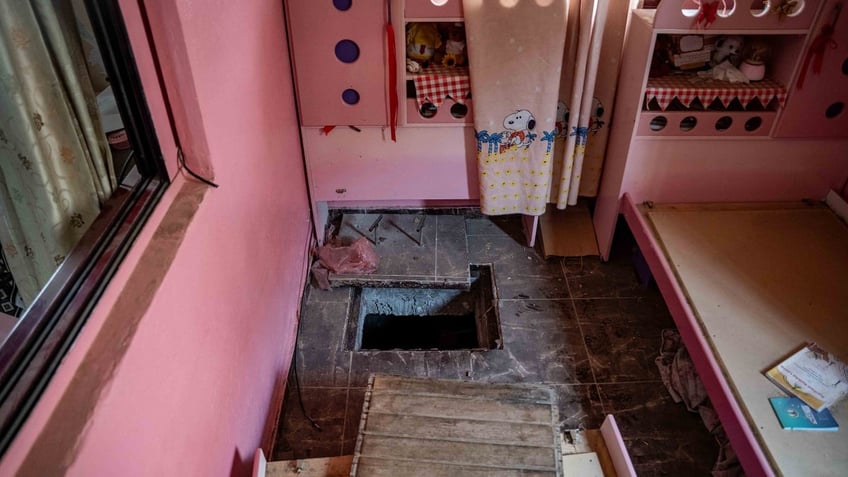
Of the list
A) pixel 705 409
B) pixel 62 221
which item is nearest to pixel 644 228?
pixel 705 409

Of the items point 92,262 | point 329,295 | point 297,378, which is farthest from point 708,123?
point 92,262

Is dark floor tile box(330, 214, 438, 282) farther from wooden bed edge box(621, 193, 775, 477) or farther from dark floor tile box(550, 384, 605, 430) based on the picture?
wooden bed edge box(621, 193, 775, 477)

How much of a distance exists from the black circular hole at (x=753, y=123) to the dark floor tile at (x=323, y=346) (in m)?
1.91

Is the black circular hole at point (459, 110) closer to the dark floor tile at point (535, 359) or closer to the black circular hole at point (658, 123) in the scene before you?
the black circular hole at point (658, 123)

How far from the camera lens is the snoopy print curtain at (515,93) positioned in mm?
2453

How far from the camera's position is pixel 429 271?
2934mm

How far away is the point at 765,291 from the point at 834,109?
87cm

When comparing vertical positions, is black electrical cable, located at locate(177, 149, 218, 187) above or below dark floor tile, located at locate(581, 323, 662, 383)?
above

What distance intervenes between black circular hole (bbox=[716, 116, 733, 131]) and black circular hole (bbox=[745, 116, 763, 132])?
7 cm

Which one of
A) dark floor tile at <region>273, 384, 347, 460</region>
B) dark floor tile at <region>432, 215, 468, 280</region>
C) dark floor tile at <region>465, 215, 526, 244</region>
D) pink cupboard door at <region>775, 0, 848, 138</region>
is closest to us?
dark floor tile at <region>273, 384, 347, 460</region>

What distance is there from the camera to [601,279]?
2951 mm

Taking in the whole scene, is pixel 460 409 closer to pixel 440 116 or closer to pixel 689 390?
pixel 689 390

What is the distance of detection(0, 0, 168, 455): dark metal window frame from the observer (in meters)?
0.98

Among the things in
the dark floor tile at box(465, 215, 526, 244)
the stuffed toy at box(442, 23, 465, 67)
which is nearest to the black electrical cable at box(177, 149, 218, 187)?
the stuffed toy at box(442, 23, 465, 67)
